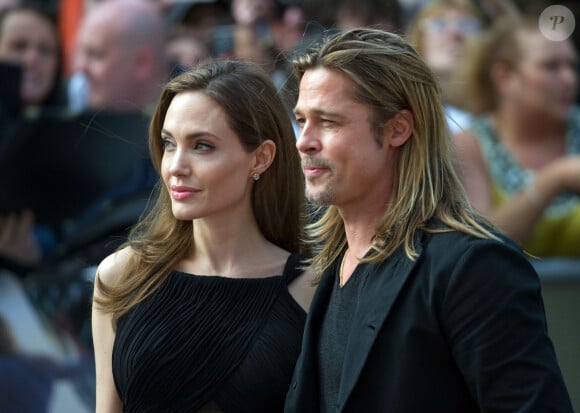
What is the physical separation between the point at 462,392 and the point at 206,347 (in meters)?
0.97

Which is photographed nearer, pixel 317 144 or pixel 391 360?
pixel 391 360

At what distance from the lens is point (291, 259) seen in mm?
3561

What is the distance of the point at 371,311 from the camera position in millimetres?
2736

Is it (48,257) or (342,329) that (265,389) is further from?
(48,257)

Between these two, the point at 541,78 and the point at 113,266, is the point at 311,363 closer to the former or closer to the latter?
the point at 113,266

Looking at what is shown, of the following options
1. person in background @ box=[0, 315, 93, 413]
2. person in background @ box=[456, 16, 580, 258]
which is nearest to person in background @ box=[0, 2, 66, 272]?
person in background @ box=[0, 315, 93, 413]

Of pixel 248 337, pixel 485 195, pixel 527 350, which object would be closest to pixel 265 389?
pixel 248 337

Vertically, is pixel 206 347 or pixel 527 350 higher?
pixel 527 350

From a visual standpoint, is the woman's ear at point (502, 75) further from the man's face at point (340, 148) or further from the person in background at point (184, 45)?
the man's face at point (340, 148)

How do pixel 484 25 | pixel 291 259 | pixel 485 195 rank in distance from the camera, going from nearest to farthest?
pixel 291 259, pixel 485 195, pixel 484 25

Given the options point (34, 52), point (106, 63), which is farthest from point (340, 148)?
point (34, 52)

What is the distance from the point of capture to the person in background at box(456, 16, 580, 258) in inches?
218

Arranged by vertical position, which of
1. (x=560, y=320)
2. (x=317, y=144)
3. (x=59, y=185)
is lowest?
(x=560, y=320)

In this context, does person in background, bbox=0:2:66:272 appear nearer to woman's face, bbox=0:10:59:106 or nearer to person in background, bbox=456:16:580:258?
woman's face, bbox=0:10:59:106
